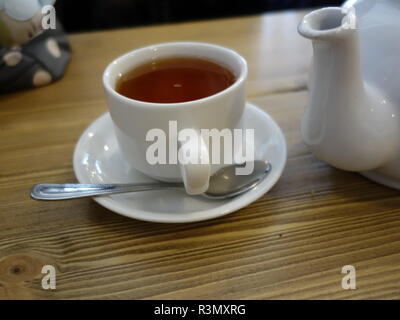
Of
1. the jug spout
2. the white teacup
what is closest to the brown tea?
the white teacup

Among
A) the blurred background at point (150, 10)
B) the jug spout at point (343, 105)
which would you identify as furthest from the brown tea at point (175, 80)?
the blurred background at point (150, 10)

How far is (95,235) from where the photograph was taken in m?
0.49

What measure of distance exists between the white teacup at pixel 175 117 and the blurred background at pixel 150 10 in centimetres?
103

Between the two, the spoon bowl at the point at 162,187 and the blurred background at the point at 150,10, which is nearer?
the spoon bowl at the point at 162,187

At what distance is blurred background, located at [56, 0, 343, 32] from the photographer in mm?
1490

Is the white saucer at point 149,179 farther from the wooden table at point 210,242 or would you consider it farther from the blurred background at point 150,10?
the blurred background at point 150,10

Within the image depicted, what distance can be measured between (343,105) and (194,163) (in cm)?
18

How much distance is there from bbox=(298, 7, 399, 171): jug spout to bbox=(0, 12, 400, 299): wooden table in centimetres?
7

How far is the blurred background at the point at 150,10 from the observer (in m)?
1.49

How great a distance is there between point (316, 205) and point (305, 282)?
12cm
